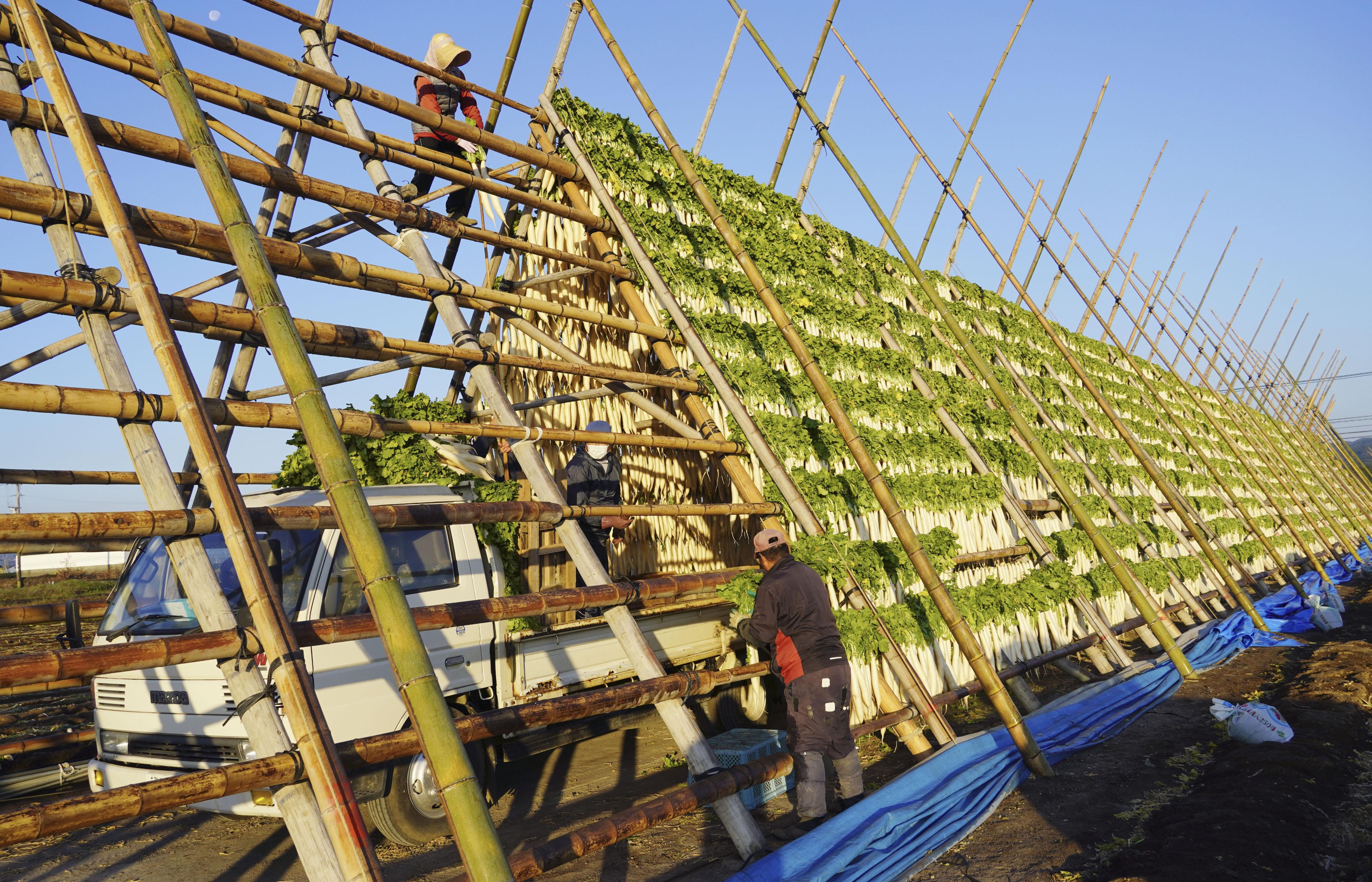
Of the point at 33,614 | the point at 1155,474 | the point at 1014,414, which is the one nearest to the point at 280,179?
the point at 33,614

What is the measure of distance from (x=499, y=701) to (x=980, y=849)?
3.24m

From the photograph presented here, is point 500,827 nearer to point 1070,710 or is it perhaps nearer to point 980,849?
point 980,849

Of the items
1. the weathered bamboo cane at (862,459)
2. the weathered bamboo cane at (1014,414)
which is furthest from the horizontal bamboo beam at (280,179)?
the weathered bamboo cane at (1014,414)

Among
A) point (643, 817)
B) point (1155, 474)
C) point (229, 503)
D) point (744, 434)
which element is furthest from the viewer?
point (1155, 474)

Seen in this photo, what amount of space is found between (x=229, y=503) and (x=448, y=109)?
5869mm

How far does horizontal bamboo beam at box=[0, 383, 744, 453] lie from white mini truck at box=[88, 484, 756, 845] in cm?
95

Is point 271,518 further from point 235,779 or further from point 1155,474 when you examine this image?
point 1155,474

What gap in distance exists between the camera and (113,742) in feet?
18.0

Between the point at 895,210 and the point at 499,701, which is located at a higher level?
the point at 895,210

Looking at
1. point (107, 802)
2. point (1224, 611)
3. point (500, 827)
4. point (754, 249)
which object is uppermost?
point (754, 249)

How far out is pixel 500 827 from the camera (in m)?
5.93

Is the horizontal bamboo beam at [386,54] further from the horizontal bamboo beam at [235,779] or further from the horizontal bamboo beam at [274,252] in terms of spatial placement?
the horizontal bamboo beam at [235,779]

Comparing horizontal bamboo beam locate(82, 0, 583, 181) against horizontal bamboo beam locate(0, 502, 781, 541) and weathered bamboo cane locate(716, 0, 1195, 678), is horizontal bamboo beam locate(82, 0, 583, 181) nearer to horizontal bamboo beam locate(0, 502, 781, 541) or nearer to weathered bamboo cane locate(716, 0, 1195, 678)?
weathered bamboo cane locate(716, 0, 1195, 678)

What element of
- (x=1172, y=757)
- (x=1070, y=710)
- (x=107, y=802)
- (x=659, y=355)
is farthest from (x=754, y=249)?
(x=107, y=802)
